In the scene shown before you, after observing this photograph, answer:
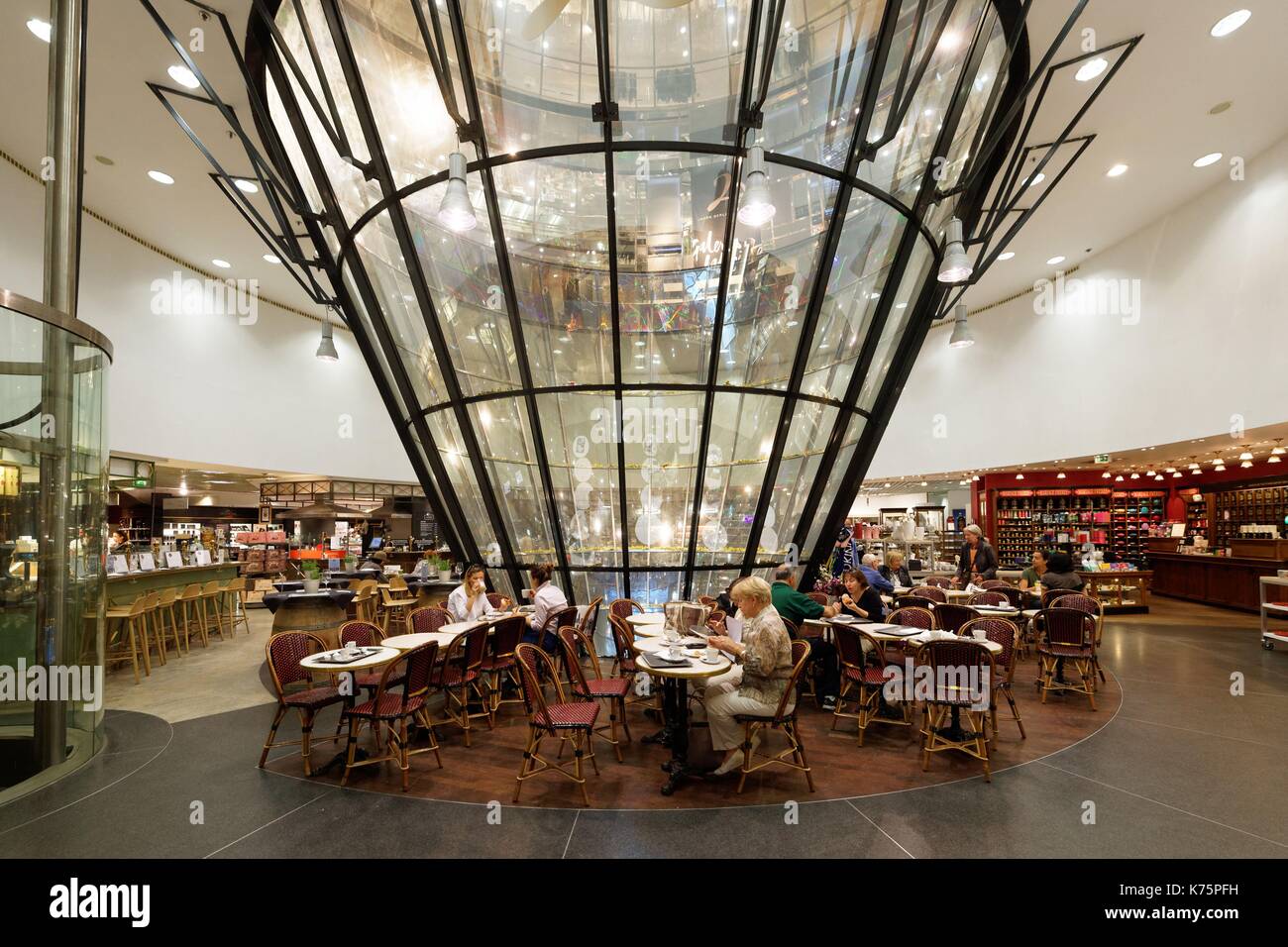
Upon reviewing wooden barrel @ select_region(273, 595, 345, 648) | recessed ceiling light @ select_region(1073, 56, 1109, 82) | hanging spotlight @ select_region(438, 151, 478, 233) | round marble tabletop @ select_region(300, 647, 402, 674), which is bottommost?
wooden barrel @ select_region(273, 595, 345, 648)

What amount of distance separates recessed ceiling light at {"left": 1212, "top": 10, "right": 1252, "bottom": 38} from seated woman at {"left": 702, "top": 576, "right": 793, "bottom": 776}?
28.3ft

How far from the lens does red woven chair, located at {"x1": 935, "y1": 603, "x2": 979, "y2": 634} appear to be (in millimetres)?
7309

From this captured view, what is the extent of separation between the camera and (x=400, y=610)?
40.1ft

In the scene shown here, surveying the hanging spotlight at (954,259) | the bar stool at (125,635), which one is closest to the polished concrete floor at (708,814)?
the bar stool at (125,635)

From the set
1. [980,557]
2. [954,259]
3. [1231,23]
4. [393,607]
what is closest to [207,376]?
[393,607]

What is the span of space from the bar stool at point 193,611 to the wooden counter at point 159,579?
0.42 m

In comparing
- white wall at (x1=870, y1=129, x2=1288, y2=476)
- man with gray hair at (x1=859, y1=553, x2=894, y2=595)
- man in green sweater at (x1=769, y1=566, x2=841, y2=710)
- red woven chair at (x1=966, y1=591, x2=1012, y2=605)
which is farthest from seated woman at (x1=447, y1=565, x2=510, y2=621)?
white wall at (x1=870, y1=129, x2=1288, y2=476)

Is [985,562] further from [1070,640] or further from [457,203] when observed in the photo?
[457,203]

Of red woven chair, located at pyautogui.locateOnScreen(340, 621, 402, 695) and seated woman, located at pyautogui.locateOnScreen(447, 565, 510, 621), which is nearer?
red woven chair, located at pyautogui.locateOnScreen(340, 621, 402, 695)

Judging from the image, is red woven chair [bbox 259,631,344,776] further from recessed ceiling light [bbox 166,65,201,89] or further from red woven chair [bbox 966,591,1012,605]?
red woven chair [bbox 966,591,1012,605]
